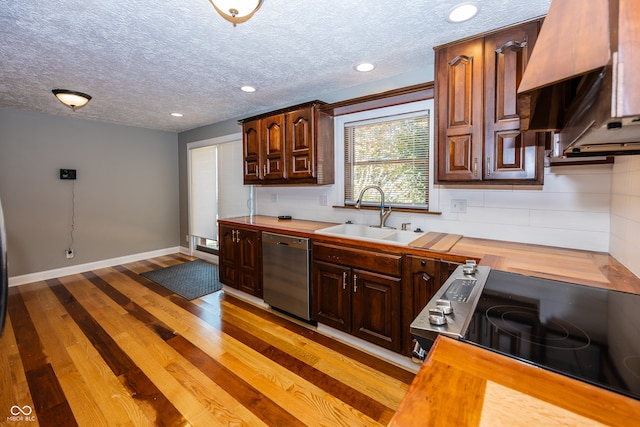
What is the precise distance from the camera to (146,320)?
2.81m

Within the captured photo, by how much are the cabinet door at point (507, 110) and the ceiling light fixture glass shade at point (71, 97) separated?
369cm

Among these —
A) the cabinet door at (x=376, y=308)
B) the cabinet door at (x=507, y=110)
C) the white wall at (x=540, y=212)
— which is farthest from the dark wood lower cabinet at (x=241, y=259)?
the cabinet door at (x=507, y=110)

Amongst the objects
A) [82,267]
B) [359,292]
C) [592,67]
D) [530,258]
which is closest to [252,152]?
[359,292]

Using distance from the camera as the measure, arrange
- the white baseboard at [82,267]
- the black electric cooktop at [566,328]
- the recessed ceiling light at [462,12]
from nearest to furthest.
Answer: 1. the black electric cooktop at [566,328]
2. the recessed ceiling light at [462,12]
3. the white baseboard at [82,267]

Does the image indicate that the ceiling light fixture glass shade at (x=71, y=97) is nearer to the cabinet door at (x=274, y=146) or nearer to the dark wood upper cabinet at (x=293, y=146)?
the dark wood upper cabinet at (x=293, y=146)

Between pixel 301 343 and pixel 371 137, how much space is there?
6.73 feet

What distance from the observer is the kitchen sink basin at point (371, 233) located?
235 cm

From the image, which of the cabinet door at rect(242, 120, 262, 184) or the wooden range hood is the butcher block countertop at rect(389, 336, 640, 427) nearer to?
the wooden range hood

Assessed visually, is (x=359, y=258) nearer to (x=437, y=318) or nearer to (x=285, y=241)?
(x=285, y=241)

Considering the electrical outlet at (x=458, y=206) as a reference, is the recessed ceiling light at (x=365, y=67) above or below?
above

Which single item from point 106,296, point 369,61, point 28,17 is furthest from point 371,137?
point 106,296

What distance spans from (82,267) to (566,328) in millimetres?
5697

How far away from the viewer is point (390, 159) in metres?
2.72

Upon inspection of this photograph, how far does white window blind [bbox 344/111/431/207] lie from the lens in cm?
253
